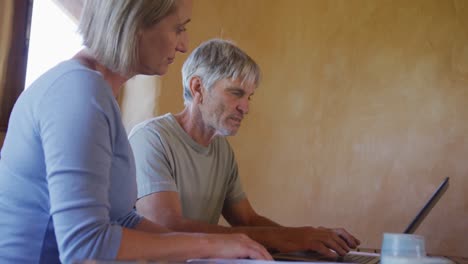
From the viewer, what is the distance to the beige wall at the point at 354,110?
7.25 ft

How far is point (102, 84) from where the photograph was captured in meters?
0.81

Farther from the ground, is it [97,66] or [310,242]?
[97,66]

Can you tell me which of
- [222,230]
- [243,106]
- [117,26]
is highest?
[117,26]

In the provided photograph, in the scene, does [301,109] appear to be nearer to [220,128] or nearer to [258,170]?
[258,170]

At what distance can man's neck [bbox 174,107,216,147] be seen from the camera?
1.63m

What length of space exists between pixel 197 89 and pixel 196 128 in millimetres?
124

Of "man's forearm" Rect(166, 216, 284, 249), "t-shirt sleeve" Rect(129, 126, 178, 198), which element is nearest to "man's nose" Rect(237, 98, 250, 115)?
"t-shirt sleeve" Rect(129, 126, 178, 198)

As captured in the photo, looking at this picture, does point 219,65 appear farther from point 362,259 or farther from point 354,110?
point 354,110

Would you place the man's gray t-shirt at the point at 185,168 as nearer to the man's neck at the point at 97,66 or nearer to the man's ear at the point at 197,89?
the man's ear at the point at 197,89

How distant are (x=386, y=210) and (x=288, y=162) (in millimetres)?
453

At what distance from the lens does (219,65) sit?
1646 millimetres

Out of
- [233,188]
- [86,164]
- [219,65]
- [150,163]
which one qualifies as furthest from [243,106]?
[86,164]

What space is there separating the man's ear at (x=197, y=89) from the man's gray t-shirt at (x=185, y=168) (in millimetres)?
101

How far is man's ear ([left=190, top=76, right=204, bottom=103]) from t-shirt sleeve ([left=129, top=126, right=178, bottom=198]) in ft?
0.71
